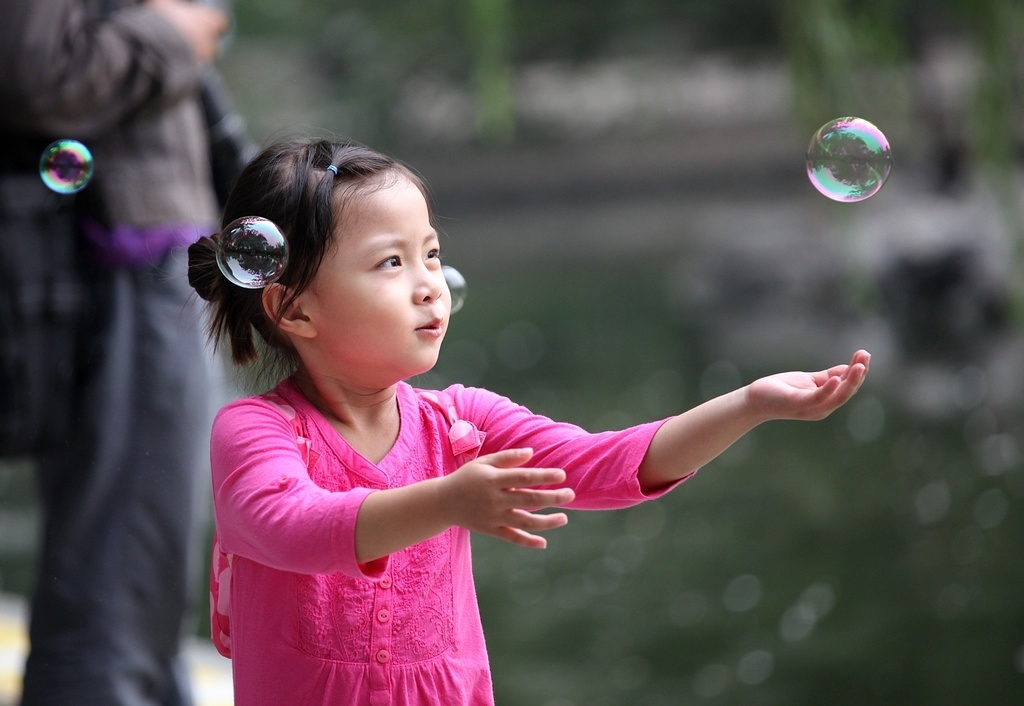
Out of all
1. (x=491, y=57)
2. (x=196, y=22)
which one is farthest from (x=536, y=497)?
(x=491, y=57)

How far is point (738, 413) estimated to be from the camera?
938mm

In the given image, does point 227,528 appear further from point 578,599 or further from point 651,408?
point 651,408

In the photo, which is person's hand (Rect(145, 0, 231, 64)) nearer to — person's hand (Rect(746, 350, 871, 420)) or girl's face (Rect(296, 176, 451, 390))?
girl's face (Rect(296, 176, 451, 390))

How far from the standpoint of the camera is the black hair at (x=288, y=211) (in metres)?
0.97

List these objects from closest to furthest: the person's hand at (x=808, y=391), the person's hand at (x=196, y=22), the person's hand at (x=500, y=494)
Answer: the person's hand at (x=500, y=494)
the person's hand at (x=808, y=391)
the person's hand at (x=196, y=22)

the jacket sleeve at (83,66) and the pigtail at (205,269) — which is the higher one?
the jacket sleeve at (83,66)

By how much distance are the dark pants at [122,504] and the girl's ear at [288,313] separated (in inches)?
19.4

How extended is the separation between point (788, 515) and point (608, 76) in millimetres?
8709

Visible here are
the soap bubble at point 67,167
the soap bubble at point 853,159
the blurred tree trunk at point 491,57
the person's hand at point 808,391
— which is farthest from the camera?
the blurred tree trunk at point 491,57

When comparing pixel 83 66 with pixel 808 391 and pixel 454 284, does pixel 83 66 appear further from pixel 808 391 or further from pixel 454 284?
pixel 808 391

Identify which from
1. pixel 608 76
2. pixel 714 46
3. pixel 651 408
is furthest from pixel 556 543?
pixel 608 76

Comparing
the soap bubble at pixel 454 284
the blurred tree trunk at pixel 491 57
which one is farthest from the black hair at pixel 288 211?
the blurred tree trunk at pixel 491 57

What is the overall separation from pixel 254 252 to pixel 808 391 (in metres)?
0.42

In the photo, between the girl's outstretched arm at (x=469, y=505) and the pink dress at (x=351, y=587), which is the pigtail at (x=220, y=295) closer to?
the pink dress at (x=351, y=587)
